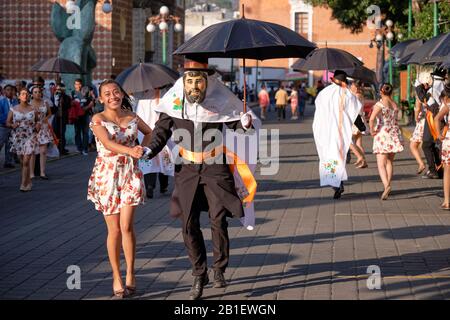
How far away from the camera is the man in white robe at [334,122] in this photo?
14.9 m

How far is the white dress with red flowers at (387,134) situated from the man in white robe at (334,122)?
475 mm

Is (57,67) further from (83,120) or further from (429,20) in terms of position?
(429,20)

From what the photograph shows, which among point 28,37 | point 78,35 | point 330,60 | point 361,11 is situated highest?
point 361,11

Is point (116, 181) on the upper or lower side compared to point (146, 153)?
lower

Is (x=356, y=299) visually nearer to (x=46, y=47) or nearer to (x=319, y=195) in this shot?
(x=319, y=195)

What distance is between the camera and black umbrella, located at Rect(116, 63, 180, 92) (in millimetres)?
13828

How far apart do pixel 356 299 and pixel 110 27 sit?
105ft

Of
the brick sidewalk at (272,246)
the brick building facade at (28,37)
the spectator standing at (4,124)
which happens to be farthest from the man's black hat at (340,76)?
the brick building facade at (28,37)

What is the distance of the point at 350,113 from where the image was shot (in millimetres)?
15117

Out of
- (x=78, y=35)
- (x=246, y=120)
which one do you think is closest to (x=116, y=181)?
(x=246, y=120)

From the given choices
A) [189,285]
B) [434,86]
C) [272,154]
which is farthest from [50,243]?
[272,154]

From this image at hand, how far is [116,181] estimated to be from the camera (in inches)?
316

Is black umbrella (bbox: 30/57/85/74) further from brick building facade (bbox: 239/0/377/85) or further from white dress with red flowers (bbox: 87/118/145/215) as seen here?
brick building facade (bbox: 239/0/377/85)

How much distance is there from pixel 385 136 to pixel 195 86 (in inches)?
276
